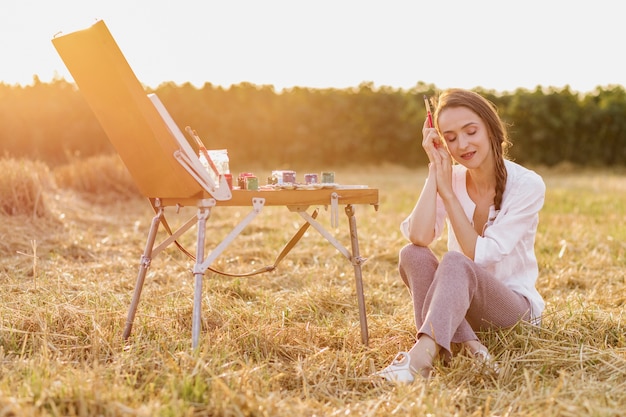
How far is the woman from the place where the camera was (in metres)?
2.95

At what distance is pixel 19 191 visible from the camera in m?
6.78

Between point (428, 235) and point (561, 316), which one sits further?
point (561, 316)

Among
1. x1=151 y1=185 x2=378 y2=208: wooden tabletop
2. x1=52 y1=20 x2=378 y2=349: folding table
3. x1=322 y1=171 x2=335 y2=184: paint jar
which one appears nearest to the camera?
x1=52 y1=20 x2=378 y2=349: folding table

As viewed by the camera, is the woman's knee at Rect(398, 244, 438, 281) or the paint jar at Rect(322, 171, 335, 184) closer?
the woman's knee at Rect(398, 244, 438, 281)

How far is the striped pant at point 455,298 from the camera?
291 centimetres

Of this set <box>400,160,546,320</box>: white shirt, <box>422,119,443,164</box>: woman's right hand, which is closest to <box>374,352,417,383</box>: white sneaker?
<box>400,160,546,320</box>: white shirt

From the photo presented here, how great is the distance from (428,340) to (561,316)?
1079mm

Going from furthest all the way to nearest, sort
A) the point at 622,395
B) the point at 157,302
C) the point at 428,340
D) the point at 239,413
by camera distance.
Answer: the point at 157,302, the point at 428,340, the point at 622,395, the point at 239,413

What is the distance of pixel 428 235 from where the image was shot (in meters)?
3.30

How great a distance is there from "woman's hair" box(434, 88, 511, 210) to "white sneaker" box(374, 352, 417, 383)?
0.90 meters

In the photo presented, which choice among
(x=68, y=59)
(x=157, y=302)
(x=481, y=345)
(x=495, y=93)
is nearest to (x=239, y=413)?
(x=481, y=345)

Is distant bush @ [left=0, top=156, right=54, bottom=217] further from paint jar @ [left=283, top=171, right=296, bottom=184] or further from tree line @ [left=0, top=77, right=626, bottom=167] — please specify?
tree line @ [left=0, top=77, right=626, bottom=167]

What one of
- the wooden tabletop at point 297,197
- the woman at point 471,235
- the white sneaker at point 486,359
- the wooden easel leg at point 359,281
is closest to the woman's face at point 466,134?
the woman at point 471,235

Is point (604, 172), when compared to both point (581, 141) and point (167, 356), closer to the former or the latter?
point (581, 141)
